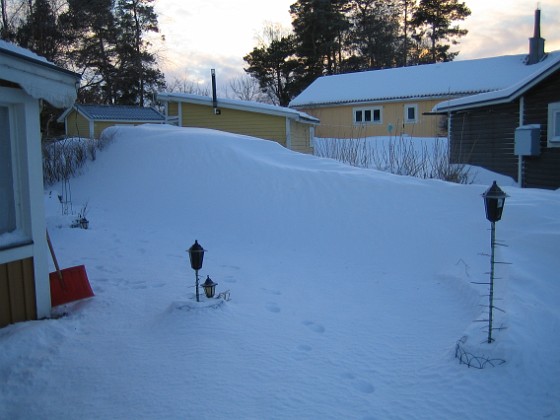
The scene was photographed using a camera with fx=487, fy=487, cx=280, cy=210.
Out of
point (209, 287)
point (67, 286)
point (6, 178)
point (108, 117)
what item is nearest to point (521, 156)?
point (209, 287)

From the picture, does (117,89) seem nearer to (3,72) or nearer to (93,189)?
(93,189)

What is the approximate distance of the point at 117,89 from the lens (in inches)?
1276

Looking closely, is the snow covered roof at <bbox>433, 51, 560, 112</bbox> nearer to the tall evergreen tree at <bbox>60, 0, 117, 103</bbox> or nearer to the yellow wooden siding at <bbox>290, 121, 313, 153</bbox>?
the yellow wooden siding at <bbox>290, 121, 313, 153</bbox>

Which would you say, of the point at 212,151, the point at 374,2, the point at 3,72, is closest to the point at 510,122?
the point at 212,151

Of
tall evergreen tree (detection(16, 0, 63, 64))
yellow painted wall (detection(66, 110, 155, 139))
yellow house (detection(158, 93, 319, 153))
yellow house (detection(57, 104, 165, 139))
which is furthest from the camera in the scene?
yellow painted wall (detection(66, 110, 155, 139))

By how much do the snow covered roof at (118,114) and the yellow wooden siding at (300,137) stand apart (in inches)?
265

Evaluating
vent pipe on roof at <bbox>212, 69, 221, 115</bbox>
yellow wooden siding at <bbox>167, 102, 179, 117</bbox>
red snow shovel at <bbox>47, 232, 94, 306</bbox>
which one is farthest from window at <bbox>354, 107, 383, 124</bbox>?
red snow shovel at <bbox>47, 232, 94, 306</bbox>

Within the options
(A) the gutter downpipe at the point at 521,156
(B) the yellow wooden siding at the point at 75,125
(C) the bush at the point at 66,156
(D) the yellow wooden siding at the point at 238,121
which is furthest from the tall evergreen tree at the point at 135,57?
(A) the gutter downpipe at the point at 521,156

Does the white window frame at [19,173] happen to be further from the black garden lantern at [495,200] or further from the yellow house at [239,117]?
the yellow house at [239,117]

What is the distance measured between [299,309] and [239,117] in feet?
49.1

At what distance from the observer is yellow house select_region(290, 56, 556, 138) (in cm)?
2553

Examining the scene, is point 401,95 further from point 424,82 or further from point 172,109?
point 172,109

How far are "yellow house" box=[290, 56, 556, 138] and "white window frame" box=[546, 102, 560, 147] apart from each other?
12340 mm

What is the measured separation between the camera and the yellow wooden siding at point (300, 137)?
19422mm
